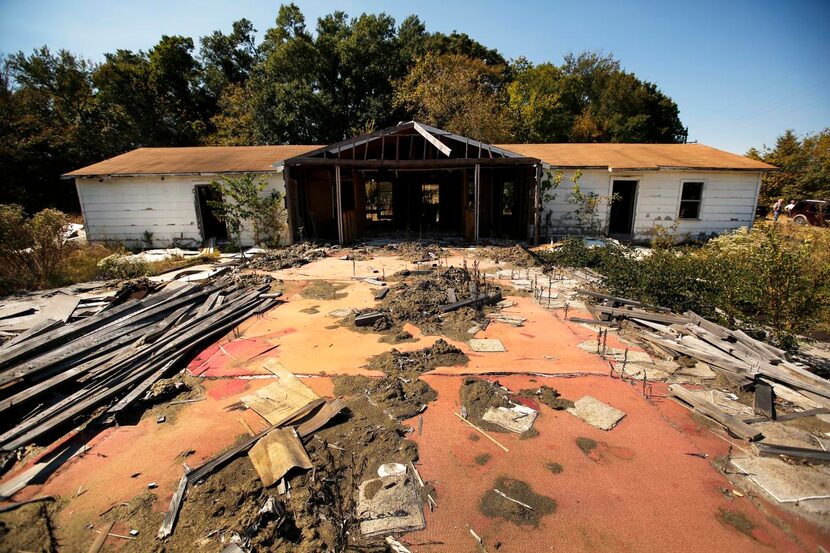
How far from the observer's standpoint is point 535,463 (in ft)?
11.7

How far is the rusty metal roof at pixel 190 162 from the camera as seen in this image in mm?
14625

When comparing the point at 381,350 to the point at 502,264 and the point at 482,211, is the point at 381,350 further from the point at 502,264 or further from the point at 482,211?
the point at 482,211

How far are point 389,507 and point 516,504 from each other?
3.41 ft

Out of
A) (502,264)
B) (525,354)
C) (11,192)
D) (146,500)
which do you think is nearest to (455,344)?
(525,354)

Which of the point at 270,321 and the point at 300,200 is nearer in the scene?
the point at 270,321

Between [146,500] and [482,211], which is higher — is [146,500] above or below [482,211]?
below

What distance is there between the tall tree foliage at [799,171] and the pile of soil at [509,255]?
64.6 feet

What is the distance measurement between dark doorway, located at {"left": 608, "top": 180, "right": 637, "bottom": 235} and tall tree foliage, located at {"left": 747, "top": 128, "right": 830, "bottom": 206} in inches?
458

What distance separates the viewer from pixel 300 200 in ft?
56.2

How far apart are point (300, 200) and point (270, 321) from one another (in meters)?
11.0

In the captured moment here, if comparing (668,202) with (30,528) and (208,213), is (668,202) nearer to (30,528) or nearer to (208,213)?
(30,528)

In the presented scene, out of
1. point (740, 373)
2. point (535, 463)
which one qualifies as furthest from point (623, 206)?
point (535, 463)

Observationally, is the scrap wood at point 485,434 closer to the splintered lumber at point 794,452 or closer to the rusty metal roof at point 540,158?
the splintered lumber at point 794,452

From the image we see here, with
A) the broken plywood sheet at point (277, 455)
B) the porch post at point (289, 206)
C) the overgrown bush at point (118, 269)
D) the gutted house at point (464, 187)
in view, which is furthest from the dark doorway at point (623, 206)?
the overgrown bush at point (118, 269)
